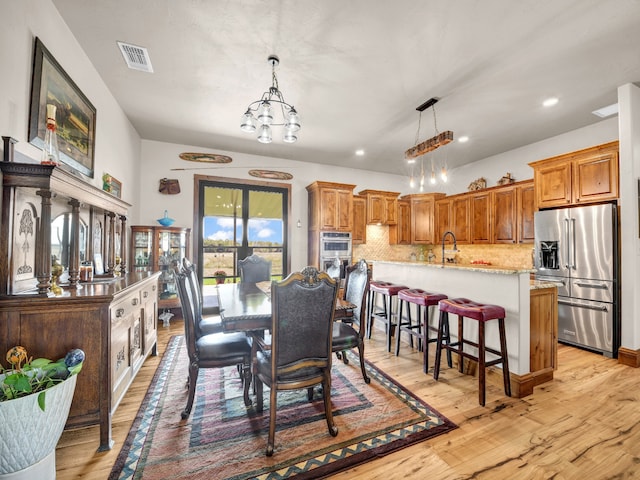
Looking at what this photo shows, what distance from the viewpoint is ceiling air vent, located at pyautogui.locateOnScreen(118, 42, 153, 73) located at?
2482 millimetres

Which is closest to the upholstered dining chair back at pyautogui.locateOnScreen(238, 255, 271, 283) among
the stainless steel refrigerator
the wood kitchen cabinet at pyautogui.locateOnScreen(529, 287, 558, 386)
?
the wood kitchen cabinet at pyautogui.locateOnScreen(529, 287, 558, 386)

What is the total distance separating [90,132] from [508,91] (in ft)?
14.5

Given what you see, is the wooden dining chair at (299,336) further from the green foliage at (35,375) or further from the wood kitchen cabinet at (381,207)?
the wood kitchen cabinet at (381,207)

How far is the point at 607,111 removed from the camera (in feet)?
11.7

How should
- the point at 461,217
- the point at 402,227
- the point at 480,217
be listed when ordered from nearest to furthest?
the point at 480,217, the point at 461,217, the point at 402,227

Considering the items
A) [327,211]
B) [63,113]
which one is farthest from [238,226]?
[63,113]

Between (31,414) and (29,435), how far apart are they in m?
0.10

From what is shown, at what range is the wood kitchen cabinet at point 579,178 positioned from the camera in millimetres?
3279

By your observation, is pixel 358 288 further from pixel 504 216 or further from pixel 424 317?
pixel 504 216

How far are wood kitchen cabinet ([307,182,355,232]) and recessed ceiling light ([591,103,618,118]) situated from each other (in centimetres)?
364

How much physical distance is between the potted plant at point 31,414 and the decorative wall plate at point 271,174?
4.36 meters

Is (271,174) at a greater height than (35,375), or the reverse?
(271,174)

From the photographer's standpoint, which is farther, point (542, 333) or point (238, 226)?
point (238, 226)

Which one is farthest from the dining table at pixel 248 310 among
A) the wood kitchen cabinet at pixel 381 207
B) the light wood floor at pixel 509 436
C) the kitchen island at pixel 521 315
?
the wood kitchen cabinet at pixel 381 207
